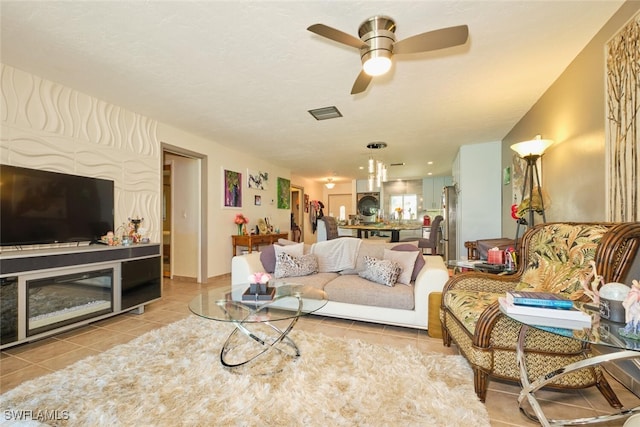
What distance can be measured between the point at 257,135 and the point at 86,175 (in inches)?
89.5

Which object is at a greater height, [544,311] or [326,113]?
[326,113]

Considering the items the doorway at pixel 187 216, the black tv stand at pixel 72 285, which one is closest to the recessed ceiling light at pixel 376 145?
the doorway at pixel 187 216

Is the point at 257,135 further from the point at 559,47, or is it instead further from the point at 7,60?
the point at 559,47

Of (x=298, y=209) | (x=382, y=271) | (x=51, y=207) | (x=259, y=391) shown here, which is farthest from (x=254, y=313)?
(x=298, y=209)

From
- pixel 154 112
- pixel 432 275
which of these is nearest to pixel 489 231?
pixel 432 275

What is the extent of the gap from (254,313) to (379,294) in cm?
127

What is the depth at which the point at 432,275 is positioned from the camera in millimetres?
2479

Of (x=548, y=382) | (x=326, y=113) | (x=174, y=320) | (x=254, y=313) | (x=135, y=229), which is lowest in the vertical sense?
(x=174, y=320)

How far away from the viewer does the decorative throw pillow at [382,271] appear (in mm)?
2730

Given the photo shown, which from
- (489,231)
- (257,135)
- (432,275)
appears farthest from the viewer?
(489,231)

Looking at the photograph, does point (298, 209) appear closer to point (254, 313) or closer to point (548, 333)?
point (254, 313)

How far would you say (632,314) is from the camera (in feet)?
3.38

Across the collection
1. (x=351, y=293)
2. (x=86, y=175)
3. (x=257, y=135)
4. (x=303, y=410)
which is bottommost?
(x=303, y=410)

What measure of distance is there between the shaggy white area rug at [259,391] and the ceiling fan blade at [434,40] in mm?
2118
